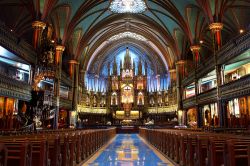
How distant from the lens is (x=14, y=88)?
13789 millimetres

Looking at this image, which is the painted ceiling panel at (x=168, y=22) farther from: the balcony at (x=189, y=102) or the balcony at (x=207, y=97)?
the balcony at (x=207, y=97)

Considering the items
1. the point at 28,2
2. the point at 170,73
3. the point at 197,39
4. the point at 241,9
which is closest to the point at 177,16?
the point at 197,39

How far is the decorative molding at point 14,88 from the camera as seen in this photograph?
12.6m

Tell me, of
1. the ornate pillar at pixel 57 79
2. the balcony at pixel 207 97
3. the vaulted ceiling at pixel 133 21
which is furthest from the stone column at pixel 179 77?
the ornate pillar at pixel 57 79

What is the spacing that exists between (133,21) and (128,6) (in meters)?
4.14

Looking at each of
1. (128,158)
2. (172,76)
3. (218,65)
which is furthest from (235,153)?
(172,76)

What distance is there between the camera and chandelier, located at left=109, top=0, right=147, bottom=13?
27.9m

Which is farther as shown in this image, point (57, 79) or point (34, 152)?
point (57, 79)

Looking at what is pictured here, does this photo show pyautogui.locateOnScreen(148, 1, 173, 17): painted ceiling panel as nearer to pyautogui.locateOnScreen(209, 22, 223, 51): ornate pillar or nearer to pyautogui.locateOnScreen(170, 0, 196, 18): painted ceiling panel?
pyautogui.locateOnScreen(170, 0, 196, 18): painted ceiling panel

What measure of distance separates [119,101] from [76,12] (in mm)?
17933

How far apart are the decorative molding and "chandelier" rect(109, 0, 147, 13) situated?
1673cm

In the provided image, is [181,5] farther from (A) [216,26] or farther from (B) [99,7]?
(B) [99,7]

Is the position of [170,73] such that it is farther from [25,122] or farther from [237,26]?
[25,122]

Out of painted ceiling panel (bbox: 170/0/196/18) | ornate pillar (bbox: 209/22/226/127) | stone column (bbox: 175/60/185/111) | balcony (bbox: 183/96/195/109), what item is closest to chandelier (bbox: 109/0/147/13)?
painted ceiling panel (bbox: 170/0/196/18)
